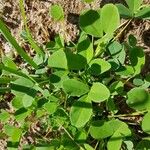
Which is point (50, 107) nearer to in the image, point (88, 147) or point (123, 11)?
point (88, 147)

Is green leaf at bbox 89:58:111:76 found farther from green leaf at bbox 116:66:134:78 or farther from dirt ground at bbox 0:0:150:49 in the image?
dirt ground at bbox 0:0:150:49

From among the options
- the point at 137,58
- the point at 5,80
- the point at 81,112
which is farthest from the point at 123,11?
the point at 5,80

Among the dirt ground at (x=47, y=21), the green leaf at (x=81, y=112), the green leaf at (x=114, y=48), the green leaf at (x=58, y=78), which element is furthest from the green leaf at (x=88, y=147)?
the dirt ground at (x=47, y=21)

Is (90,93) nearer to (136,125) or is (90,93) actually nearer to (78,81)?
(78,81)

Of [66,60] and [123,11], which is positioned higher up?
[123,11]

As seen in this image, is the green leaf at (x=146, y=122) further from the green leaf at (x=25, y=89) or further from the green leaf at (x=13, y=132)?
the green leaf at (x=13, y=132)

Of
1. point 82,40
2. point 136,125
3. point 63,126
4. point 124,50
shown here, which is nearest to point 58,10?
point 82,40

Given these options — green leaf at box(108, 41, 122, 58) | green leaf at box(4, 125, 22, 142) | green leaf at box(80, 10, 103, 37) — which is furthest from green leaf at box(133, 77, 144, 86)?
green leaf at box(4, 125, 22, 142)
